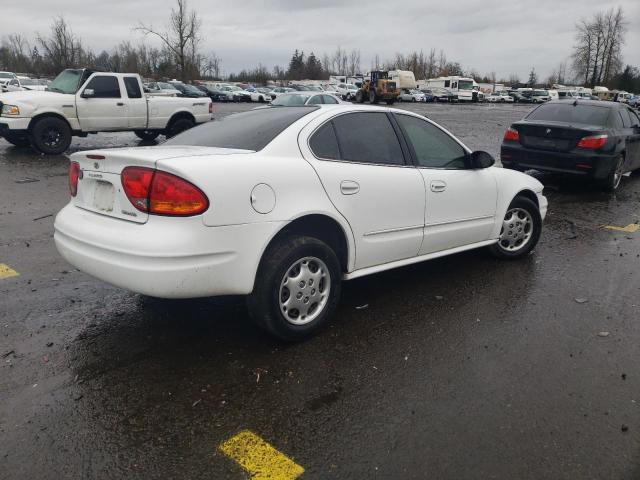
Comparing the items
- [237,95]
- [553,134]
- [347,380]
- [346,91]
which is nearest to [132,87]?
[553,134]

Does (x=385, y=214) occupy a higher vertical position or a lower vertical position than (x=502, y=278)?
higher

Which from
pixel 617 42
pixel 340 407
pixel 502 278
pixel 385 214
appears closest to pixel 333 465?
pixel 340 407

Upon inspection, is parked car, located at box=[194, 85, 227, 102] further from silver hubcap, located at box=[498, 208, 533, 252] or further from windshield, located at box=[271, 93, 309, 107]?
silver hubcap, located at box=[498, 208, 533, 252]

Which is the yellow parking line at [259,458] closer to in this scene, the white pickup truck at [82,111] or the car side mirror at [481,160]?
the car side mirror at [481,160]

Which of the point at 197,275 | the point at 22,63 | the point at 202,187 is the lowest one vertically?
the point at 197,275

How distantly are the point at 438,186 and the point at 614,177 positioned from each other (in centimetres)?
657

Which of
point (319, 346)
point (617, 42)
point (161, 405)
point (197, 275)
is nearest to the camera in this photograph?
point (161, 405)

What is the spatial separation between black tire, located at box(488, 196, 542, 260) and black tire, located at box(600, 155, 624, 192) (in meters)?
4.65

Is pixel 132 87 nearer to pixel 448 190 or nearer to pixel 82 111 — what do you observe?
pixel 82 111

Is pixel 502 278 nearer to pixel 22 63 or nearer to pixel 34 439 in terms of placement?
pixel 34 439

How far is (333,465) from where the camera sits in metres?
2.45

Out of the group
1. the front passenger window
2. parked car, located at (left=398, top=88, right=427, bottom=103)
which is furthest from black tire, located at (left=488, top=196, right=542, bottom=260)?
parked car, located at (left=398, top=88, right=427, bottom=103)

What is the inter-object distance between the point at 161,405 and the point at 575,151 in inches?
318

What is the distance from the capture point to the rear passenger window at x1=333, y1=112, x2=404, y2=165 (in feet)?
13.0
